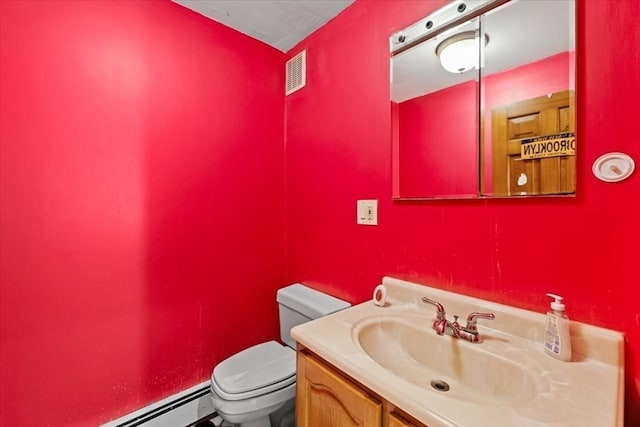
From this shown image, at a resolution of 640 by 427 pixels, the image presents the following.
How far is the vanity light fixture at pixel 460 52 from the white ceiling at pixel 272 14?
0.58m

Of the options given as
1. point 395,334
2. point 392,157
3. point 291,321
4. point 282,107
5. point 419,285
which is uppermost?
point 282,107

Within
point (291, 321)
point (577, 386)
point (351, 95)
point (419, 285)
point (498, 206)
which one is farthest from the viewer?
point (291, 321)

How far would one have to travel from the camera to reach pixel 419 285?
3.59 feet

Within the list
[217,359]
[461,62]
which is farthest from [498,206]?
[217,359]

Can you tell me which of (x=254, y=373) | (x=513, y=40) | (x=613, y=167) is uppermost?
(x=513, y=40)

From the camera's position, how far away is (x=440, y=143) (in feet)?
3.51

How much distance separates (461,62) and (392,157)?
1.35 feet

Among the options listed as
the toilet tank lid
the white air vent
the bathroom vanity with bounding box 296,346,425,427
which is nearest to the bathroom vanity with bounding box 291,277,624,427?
the bathroom vanity with bounding box 296,346,425,427

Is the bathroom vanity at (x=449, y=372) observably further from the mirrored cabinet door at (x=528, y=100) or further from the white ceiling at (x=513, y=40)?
the white ceiling at (x=513, y=40)

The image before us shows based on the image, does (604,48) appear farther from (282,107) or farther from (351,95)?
(282,107)

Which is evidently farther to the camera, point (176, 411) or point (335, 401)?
point (176, 411)

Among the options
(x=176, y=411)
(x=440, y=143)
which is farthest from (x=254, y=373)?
(x=440, y=143)

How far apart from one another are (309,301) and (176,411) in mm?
839

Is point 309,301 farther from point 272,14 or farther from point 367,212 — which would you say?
point 272,14
